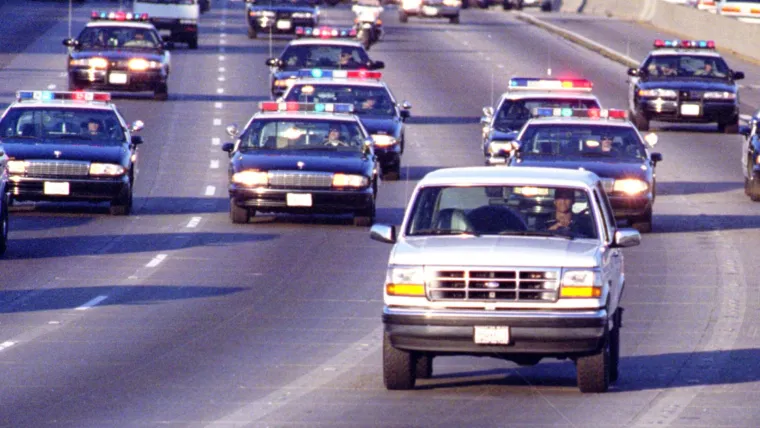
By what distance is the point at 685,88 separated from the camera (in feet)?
128

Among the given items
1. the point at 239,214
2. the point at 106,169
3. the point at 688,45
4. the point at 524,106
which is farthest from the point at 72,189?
the point at 688,45

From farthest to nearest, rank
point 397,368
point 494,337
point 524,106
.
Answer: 1. point 524,106
2. point 397,368
3. point 494,337

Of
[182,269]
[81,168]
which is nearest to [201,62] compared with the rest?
[81,168]

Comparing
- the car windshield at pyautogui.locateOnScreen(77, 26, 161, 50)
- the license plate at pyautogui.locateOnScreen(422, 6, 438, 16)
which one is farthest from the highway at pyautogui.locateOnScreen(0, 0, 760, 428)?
the license plate at pyautogui.locateOnScreen(422, 6, 438, 16)

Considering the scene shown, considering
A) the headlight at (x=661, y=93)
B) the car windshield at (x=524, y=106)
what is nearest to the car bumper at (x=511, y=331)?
the car windshield at (x=524, y=106)

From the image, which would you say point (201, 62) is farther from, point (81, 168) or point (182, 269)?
point (182, 269)

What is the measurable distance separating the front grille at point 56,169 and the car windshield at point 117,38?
56.9 ft

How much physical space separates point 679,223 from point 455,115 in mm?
17019

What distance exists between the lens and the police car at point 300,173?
25.1 m

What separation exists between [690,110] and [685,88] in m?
0.49

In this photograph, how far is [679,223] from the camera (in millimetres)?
26625

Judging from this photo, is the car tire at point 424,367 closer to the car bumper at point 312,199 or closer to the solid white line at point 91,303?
the solid white line at point 91,303

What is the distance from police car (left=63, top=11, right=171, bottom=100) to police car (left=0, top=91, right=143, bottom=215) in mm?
14125

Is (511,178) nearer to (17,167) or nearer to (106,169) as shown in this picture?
(106,169)
